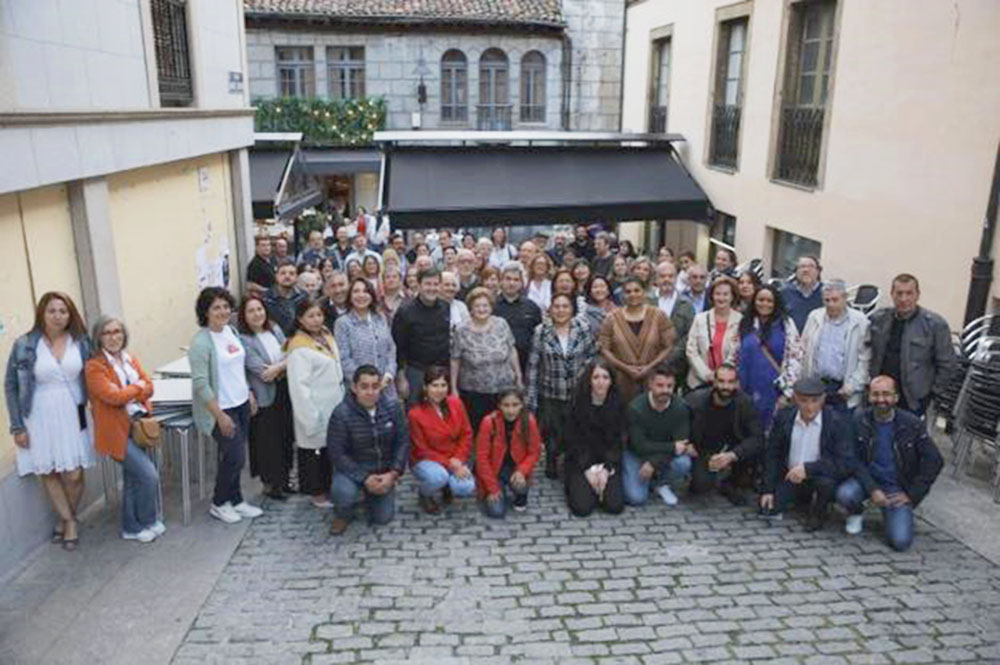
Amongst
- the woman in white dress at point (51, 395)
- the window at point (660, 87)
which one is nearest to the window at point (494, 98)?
the window at point (660, 87)

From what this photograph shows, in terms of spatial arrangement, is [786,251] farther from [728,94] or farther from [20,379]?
[20,379]

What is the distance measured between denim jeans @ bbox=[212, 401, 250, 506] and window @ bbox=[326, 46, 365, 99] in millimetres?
17731

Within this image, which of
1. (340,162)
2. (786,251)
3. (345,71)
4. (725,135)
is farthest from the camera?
(345,71)

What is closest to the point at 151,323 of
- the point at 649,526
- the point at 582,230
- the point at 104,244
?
the point at 104,244

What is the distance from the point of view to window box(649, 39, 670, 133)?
15.1 meters

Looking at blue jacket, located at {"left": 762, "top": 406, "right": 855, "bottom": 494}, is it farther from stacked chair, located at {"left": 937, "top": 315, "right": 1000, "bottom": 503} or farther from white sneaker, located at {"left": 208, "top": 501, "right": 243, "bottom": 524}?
white sneaker, located at {"left": 208, "top": 501, "right": 243, "bottom": 524}

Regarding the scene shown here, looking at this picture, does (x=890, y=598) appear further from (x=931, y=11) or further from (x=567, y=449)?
(x=931, y=11)

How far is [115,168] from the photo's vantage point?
6.22 m

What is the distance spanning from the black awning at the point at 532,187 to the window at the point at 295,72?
1075cm

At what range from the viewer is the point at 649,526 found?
5996 millimetres

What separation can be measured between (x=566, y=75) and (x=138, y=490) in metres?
19.6

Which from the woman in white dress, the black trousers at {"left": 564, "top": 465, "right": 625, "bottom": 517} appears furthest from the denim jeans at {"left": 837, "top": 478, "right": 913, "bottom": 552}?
the woman in white dress

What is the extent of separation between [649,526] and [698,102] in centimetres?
940

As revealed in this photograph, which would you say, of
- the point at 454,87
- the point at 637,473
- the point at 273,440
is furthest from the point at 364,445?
the point at 454,87
